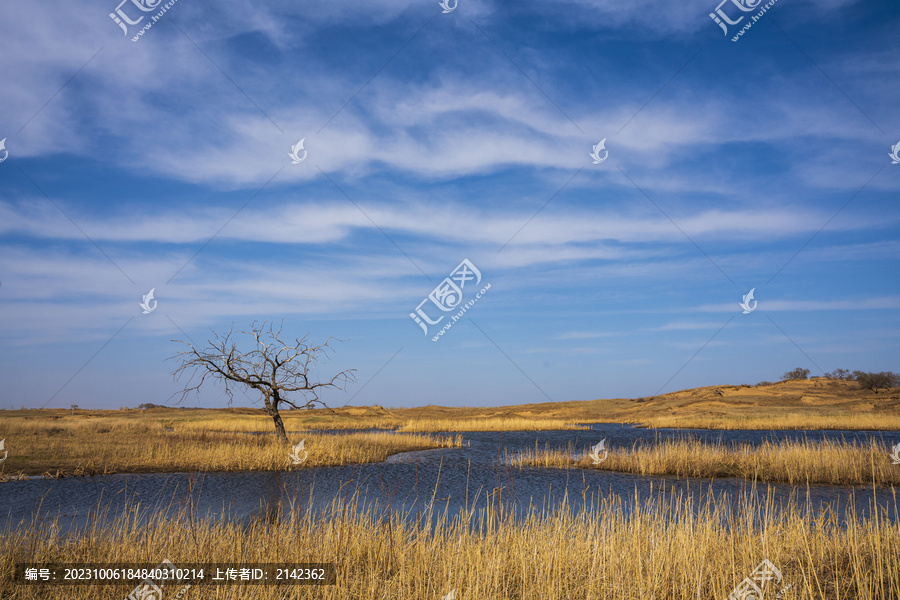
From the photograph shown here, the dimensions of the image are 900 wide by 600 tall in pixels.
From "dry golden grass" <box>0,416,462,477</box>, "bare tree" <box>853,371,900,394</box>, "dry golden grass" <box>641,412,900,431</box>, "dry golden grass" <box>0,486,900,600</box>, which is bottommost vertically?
"dry golden grass" <box>0,486,900,600</box>

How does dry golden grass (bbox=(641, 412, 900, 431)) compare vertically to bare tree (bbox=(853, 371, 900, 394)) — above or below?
below

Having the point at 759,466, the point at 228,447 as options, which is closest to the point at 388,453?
the point at 228,447

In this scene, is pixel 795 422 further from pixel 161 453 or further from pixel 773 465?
pixel 161 453

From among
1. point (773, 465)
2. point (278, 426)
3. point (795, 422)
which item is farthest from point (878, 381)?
point (278, 426)

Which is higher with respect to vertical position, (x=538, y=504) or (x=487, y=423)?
(x=487, y=423)

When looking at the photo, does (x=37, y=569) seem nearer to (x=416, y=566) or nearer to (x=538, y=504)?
(x=416, y=566)

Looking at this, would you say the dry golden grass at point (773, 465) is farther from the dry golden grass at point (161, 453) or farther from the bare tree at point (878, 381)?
the bare tree at point (878, 381)

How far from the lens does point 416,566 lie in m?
6.03

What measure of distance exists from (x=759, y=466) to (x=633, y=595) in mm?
15270

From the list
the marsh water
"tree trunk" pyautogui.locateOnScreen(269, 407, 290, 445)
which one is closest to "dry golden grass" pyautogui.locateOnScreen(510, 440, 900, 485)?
the marsh water

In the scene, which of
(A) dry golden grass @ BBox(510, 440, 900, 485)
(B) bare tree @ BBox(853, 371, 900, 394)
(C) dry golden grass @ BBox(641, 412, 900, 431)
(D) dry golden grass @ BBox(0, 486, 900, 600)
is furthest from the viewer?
(B) bare tree @ BBox(853, 371, 900, 394)

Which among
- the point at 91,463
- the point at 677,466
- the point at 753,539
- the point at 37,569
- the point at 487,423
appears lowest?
the point at 37,569

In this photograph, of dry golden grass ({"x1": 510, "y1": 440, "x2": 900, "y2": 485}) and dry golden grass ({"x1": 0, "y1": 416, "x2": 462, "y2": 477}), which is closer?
dry golden grass ({"x1": 510, "y1": 440, "x2": 900, "y2": 485})

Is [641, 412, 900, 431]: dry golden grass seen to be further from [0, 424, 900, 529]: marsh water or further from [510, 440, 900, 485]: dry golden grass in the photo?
[0, 424, 900, 529]: marsh water
